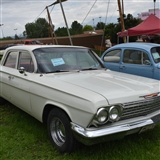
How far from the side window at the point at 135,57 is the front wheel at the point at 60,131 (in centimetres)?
353

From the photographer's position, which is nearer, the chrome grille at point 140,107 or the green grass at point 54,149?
the chrome grille at point 140,107

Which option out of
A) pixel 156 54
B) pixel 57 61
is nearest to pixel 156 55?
pixel 156 54

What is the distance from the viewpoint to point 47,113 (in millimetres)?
3494

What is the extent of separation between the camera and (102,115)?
8.61 feet

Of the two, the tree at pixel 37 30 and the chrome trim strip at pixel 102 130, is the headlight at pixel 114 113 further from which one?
the tree at pixel 37 30

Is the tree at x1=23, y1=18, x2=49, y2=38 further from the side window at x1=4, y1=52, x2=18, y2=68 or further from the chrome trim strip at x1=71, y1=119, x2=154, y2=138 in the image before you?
the chrome trim strip at x1=71, y1=119, x2=154, y2=138

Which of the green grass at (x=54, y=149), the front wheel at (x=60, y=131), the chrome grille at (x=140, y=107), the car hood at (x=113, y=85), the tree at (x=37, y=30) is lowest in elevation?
the green grass at (x=54, y=149)

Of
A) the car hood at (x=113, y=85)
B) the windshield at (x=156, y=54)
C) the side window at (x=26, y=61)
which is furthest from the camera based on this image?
the windshield at (x=156, y=54)

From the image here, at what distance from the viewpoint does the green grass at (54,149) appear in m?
3.13

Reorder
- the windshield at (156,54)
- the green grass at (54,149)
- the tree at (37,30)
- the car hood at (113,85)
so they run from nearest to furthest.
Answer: the car hood at (113,85), the green grass at (54,149), the windshield at (156,54), the tree at (37,30)

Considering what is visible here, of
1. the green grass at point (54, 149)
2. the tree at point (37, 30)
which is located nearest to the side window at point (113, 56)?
the green grass at point (54, 149)

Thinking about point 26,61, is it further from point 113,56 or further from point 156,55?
point 156,55

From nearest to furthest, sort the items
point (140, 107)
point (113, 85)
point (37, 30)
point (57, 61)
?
point (140, 107) < point (113, 85) < point (57, 61) < point (37, 30)

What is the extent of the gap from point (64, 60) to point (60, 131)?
1313mm
